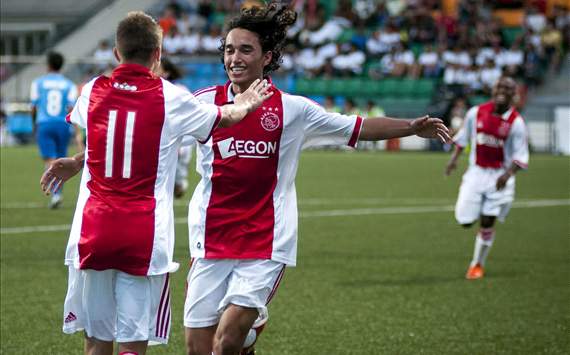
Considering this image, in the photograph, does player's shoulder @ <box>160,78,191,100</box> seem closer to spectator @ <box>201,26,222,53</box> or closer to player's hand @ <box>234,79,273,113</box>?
player's hand @ <box>234,79,273,113</box>

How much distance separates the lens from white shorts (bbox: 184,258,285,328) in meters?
5.36

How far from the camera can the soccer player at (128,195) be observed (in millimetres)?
4746

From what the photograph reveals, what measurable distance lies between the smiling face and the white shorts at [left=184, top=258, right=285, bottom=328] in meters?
0.98

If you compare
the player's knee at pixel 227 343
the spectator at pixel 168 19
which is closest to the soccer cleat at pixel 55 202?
the player's knee at pixel 227 343

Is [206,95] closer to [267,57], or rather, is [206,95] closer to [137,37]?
[267,57]

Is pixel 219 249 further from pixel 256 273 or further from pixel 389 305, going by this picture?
pixel 389 305

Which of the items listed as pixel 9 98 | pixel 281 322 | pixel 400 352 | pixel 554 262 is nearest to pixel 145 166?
pixel 400 352

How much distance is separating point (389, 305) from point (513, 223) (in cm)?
748

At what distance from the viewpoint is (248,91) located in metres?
5.14

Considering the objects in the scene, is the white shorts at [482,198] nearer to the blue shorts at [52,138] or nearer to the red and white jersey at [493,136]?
the red and white jersey at [493,136]

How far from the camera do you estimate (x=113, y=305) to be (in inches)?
192

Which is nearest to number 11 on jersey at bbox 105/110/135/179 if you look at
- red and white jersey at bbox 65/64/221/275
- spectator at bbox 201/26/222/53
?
red and white jersey at bbox 65/64/221/275

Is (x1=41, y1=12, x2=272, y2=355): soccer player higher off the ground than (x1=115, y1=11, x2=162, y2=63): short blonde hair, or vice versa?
(x1=115, y1=11, x2=162, y2=63): short blonde hair

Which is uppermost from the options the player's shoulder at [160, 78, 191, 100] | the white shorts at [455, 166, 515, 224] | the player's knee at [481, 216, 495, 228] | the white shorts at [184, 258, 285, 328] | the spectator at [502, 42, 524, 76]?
the player's shoulder at [160, 78, 191, 100]
